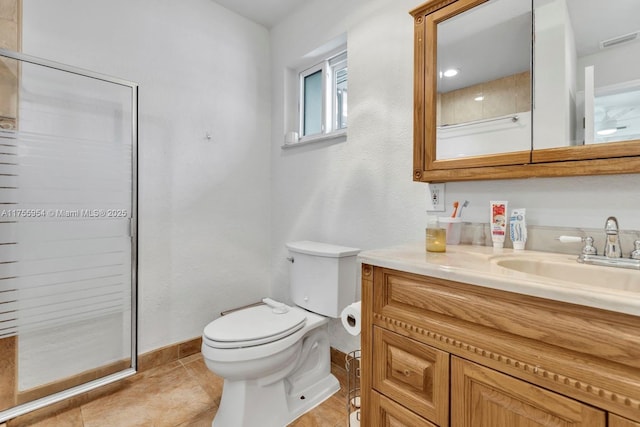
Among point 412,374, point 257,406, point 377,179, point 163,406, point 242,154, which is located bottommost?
point 163,406

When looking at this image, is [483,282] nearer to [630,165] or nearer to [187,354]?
[630,165]

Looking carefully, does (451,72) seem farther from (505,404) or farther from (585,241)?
(505,404)

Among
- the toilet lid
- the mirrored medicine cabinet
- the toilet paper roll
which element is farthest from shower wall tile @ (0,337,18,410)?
the mirrored medicine cabinet

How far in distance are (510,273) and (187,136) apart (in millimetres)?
1905

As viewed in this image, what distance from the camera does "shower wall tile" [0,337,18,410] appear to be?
1.33 meters

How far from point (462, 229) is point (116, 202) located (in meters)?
1.72

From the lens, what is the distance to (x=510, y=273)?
0.71 metres

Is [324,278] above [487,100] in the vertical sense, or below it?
below

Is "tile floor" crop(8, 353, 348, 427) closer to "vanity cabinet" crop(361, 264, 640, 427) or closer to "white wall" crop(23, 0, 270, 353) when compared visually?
"white wall" crop(23, 0, 270, 353)

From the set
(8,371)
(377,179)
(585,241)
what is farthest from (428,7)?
(8,371)

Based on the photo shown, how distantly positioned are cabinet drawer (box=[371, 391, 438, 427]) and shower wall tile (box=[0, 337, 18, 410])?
5.40ft

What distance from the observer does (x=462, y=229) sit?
124cm

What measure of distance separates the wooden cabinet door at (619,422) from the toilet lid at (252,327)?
3.50ft

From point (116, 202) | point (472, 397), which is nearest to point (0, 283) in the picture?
point (116, 202)
